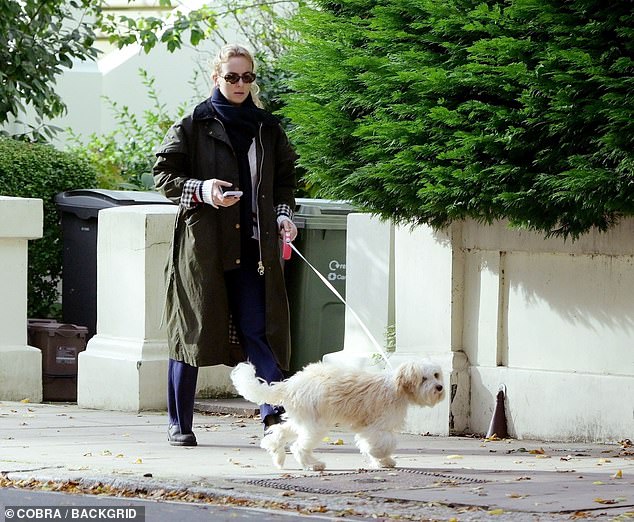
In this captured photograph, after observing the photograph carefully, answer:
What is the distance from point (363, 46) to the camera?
765 centimetres

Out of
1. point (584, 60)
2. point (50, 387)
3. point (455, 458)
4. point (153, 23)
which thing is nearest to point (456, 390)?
point (455, 458)

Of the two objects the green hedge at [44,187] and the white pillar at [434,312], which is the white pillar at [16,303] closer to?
the green hedge at [44,187]

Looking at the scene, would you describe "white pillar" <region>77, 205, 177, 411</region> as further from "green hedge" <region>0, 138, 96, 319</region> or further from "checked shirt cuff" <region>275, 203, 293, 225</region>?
"checked shirt cuff" <region>275, 203, 293, 225</region>

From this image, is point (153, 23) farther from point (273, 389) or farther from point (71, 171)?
point (273, 389)

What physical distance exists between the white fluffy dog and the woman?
0.60m

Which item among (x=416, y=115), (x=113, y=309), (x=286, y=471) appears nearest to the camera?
(x=286, y=471)

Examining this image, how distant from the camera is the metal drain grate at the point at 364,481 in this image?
18.8ft

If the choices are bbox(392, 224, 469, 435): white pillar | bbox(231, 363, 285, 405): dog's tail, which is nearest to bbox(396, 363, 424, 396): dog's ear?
bbox(231, 363, 285, 405): dog's tail

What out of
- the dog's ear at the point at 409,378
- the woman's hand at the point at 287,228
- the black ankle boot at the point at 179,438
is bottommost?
the black ankle boot at the point at 179,438

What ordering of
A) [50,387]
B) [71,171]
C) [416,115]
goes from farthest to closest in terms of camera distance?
[71,171]
[50,387]
[416,115]

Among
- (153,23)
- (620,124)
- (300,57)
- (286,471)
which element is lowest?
(286,471)

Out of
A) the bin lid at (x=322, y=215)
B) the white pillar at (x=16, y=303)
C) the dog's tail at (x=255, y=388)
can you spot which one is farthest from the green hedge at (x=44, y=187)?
the dog's tail at (x=255, y=388)

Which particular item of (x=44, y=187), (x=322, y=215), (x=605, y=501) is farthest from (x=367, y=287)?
(x=44, y=187)

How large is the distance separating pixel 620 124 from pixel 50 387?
202 inches
